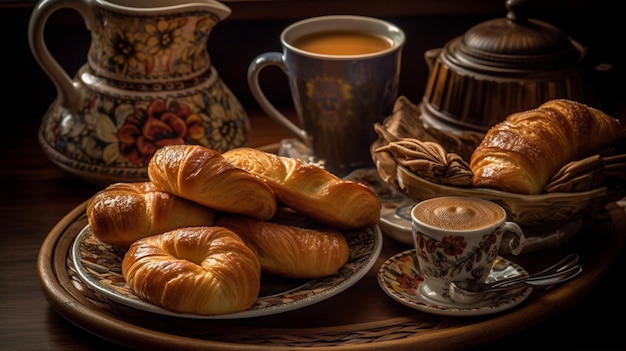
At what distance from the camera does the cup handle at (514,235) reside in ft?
2.86

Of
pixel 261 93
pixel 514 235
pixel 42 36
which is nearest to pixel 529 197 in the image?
pixel 514 235

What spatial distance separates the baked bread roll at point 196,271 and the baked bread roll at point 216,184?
0.13 ft

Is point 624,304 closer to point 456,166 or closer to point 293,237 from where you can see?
point 456,166

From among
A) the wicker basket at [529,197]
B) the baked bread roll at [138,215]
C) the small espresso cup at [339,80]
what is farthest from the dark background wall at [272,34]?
the baked bread roll at [138,215]

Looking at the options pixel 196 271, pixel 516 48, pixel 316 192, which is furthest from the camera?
pixel 516 48

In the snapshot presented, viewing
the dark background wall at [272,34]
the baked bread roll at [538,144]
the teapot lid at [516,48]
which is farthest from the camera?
the dark background wall at [272,34]

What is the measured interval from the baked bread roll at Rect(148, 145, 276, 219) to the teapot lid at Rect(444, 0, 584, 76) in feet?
1.09

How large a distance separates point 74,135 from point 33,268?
0.66 feet

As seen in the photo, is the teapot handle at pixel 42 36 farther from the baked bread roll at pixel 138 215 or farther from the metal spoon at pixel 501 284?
the metal spoon at pixel 501 284

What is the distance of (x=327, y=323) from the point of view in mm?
864

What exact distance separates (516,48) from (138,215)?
1.52ft

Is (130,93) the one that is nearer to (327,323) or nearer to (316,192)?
(316,192)

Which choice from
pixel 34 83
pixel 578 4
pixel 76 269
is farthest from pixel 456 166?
pixel 34 83

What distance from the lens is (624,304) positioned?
3.01ft
